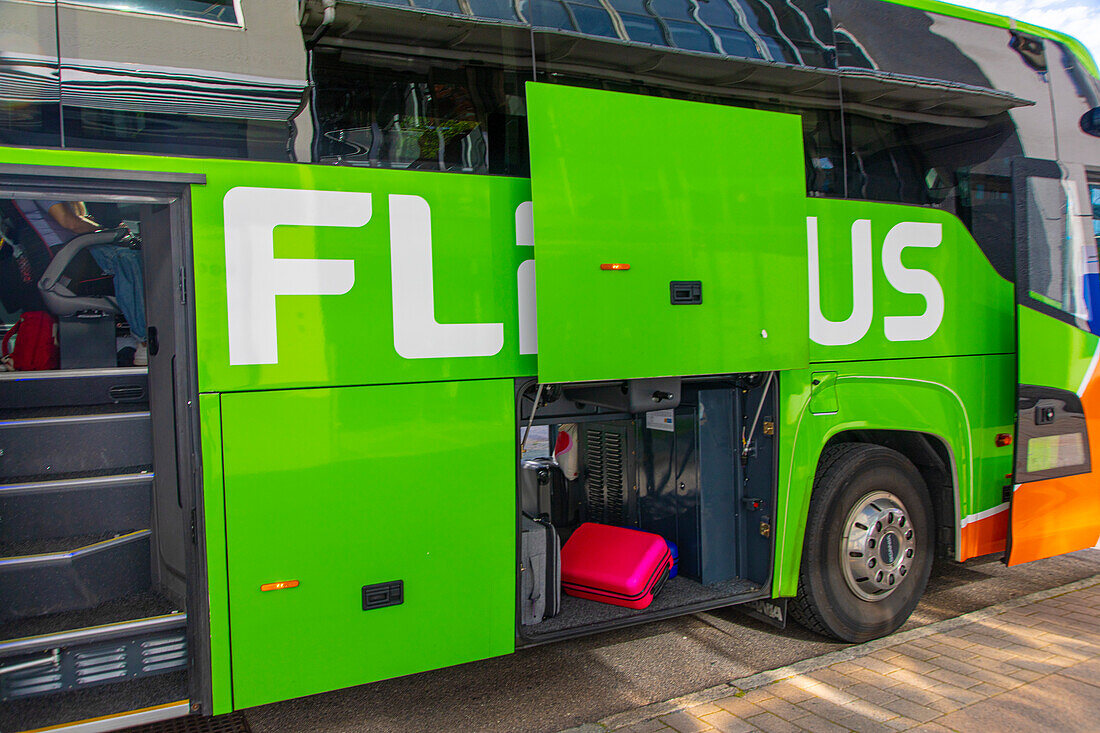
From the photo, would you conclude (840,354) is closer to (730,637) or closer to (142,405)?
(730,637)

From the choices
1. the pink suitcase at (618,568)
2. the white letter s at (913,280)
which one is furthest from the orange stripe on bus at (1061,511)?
the pink suitcase at (618,568)

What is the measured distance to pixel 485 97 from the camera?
3455 millimetres

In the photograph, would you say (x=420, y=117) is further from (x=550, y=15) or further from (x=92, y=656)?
(x=92, y=656)

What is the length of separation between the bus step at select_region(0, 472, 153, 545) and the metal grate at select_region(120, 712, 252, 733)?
0.96 meters

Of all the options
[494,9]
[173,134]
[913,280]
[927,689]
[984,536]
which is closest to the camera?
[173,134]

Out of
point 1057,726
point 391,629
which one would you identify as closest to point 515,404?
point 391,629

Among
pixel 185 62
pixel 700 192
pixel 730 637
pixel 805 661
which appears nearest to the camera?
pixel 185 62

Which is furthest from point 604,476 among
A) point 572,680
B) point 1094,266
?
point 1094,266

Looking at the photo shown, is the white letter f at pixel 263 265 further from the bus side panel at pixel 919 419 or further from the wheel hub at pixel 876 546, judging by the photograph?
the wheel hub at pixel 876 546

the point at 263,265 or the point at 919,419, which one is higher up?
the point at 263,265

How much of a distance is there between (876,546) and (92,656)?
3.97 m

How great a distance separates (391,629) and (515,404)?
1.08m

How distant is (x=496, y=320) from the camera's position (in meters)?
3.47

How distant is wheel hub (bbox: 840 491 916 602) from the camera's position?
15.0 ft
